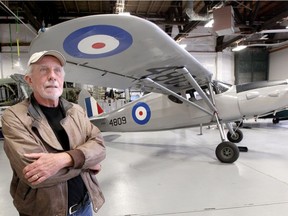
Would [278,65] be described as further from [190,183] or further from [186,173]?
[190,183]

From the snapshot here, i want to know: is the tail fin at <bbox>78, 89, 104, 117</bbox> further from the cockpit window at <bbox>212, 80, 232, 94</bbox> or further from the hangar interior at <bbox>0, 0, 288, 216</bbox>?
the cockpit window at <bbox>212, 80, 232, 94</bbox>

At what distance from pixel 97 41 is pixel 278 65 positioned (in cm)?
1683

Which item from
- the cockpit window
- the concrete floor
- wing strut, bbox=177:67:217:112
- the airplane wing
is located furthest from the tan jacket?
the cockpit window

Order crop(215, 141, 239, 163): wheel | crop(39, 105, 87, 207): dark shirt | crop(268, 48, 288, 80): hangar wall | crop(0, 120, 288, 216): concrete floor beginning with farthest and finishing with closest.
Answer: crop(268, 48, 288, 80): hangar wall, crop(215, 141, 239, 163): wheel, crop(0, 120, 288, 216): concrete floor, crop(39, 105, 87, 207): dark shirt

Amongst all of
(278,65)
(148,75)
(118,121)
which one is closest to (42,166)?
(148,75)

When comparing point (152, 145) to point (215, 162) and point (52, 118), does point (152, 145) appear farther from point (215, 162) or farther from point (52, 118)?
point (52, 118)

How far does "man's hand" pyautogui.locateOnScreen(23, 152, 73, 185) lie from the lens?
0.98 metres

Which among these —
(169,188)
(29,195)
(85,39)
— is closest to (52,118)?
(29,195)

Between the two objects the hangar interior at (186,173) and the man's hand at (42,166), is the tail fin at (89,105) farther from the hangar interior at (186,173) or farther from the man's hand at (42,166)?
the man's hand at (42,166)

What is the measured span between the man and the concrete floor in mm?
1249

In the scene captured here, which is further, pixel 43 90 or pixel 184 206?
pixel 184 206

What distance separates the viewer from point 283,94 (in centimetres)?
402

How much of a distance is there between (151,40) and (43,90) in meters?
1.54

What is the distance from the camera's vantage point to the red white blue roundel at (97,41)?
77.0 inches
